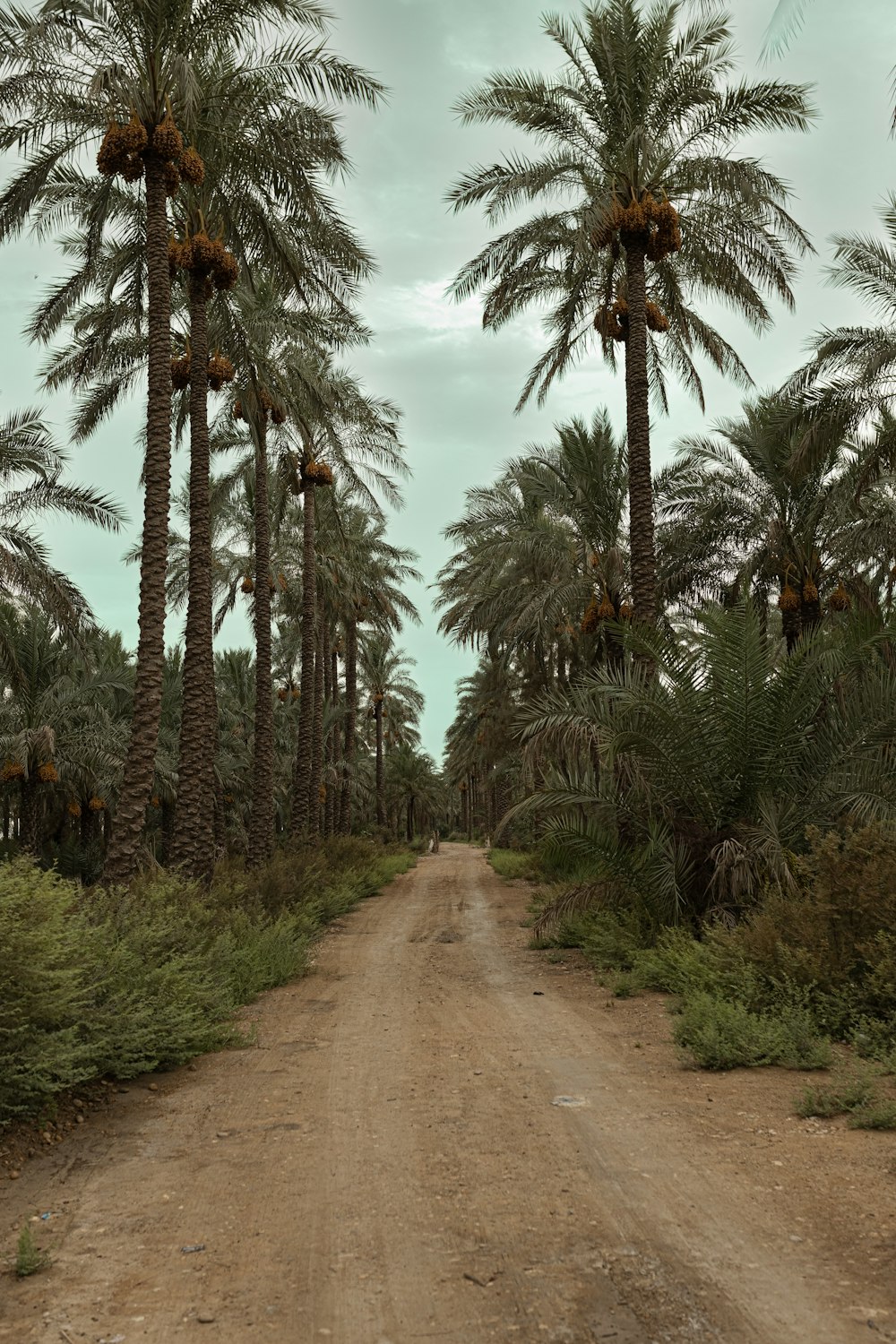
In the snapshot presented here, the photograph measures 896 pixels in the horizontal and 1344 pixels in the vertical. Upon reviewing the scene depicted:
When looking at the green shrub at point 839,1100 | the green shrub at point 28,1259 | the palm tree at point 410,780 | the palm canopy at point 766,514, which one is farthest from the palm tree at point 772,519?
the palm tree at point 410,780

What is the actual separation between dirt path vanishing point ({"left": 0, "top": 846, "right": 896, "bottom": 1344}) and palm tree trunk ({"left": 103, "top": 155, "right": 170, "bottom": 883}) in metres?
5.09

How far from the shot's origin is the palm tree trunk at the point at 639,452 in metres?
14.3

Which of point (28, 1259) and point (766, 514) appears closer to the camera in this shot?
point (28, 1259)

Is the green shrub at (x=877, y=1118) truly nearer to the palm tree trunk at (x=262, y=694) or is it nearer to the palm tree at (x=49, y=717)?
the palm tree trunk at (x=262, y=694)

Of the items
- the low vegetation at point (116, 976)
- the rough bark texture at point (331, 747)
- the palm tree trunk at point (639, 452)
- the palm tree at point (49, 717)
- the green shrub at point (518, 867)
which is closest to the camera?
the low vegetation at point (116, 976)

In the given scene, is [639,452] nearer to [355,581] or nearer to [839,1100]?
[839,1100]

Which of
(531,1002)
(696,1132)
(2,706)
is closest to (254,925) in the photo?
(531,1002)

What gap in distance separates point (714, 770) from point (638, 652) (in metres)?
2.00

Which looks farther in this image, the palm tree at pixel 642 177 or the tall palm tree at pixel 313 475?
the tall palm tree at pixel 313 475

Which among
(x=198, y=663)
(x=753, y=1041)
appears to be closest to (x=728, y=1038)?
(x=753, y=1041)

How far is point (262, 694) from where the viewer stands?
20469 millimetres

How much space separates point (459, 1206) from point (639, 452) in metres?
12.1

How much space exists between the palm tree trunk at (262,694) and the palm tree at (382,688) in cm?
1991

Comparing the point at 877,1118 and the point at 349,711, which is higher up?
the point at 349,711
